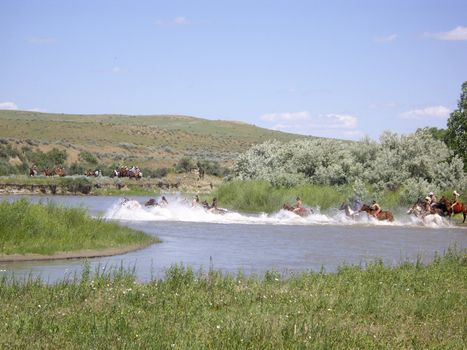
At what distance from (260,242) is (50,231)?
31.5 feet

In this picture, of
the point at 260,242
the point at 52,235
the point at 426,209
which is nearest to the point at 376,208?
the point at 426,209

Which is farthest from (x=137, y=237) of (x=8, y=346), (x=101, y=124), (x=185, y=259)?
(x=101, y=124)

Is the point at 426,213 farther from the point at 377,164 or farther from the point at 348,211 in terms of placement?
the point at 377,164

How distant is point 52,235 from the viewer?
88.1 feet

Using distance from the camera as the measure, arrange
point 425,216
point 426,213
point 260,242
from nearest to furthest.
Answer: point 260,242
point 425,216
point 426,213

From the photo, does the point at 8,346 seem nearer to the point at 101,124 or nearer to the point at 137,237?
the point at 137,237

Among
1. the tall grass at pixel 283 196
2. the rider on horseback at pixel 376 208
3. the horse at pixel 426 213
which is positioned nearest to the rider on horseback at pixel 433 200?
the horse at pixel 426 213

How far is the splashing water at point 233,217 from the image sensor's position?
1721 inches

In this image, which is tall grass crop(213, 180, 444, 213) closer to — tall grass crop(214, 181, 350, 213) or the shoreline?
tall grass crop(214, 181, 350, 213)

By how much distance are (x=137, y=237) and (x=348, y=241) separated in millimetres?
9046

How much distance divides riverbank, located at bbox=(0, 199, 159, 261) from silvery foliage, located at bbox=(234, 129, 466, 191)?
2220 centimetres

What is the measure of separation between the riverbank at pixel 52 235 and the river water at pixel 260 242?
0.61 meters

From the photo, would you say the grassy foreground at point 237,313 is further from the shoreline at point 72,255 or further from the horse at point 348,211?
the horse at point 348,211

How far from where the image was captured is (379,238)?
119 feet
